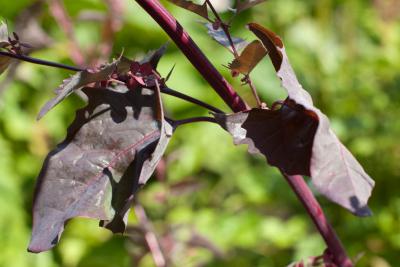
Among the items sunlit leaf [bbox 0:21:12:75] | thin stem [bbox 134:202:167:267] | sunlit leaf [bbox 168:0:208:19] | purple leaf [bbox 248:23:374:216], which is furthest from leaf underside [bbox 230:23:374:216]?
thin stem [bbox 134:202:167:267]

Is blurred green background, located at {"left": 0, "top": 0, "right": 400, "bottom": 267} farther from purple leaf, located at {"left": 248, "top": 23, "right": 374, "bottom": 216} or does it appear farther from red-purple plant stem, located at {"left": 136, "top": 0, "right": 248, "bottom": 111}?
purple leaf, located at {"left": 248, "top": 23, "right": 374, "bottom": 216}

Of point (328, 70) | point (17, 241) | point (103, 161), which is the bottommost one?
point (17, 241)

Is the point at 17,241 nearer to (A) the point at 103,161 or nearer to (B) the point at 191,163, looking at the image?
(B) the point at 191,163

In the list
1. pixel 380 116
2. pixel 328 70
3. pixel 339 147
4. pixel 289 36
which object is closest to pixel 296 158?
pixel 339 147

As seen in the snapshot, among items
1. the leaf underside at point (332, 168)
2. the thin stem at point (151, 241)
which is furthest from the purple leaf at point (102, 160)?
the thin stem at point (151, 241)

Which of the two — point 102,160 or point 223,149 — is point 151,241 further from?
point 223,149
